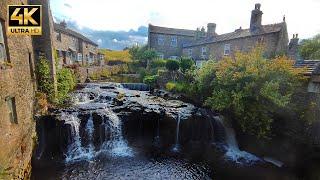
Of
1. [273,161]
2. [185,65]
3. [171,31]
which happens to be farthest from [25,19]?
[171,31]

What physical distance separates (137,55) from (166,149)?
108 ft

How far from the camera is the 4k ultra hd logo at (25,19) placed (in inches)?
354

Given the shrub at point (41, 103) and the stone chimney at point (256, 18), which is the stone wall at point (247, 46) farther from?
the shrub at point (41, 103)

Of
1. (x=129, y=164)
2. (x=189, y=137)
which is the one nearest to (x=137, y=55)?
(x=189, y=137)

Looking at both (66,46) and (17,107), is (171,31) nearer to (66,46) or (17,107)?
(66,46)

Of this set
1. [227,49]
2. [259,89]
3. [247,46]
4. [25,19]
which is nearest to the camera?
[25,19]

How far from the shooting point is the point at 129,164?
1298 cm

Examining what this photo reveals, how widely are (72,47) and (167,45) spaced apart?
17986 millimetres

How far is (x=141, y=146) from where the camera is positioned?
15500mm

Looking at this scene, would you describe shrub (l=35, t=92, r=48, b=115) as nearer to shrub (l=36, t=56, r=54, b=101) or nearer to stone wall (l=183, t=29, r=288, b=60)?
shrub (l=36, t=56, r=54, b=101)

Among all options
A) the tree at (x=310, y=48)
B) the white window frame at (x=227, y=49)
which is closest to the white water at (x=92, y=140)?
the white window frame at (x=227, y=49)

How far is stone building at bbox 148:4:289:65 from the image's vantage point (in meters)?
26.6

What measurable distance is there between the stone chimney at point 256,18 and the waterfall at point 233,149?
18044 mm

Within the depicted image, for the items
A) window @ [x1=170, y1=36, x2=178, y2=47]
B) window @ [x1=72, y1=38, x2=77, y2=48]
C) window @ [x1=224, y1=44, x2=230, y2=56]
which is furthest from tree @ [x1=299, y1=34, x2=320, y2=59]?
window @ [x1=72, y1=38, x2=77, y2=48]
